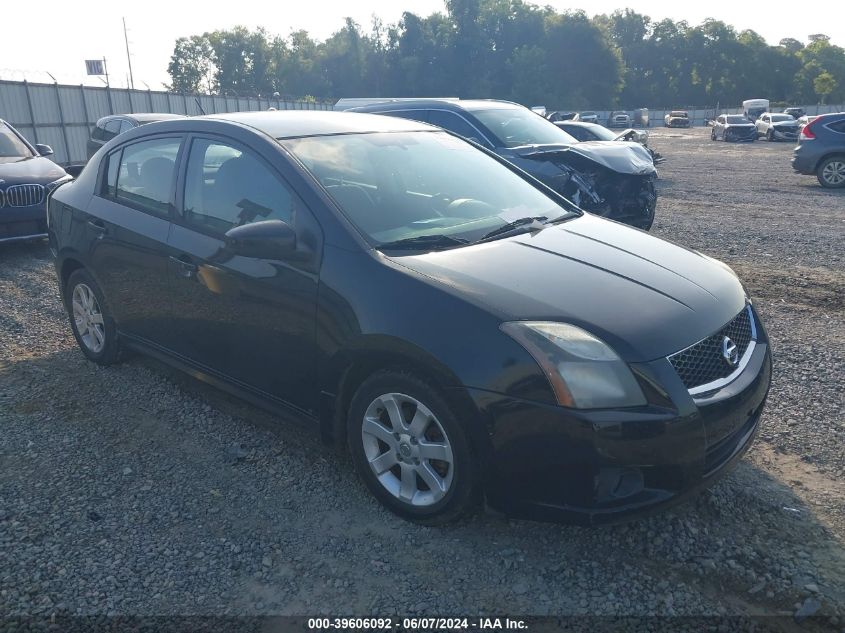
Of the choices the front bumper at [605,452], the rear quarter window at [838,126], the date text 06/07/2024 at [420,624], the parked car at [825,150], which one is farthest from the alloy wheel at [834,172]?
the date text 06/07/2024 at [420,624]

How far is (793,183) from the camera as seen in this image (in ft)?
54.2

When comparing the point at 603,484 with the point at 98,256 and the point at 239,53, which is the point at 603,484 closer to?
the point at 98,256

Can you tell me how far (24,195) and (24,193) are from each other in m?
0.02

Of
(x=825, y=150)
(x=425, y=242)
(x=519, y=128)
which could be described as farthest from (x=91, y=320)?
(x=825, y=150)

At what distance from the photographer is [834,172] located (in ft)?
50.0

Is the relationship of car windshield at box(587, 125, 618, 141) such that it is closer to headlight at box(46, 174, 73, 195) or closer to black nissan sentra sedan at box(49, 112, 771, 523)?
headlight at box(46, 174, 73, 195)

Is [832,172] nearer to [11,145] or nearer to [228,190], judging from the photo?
[228,190]

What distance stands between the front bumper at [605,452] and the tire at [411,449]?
17 cm

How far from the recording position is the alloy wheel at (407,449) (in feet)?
9.79

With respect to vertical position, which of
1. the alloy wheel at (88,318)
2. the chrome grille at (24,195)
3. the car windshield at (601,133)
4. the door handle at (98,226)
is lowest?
the alloy wheel at (88,318)

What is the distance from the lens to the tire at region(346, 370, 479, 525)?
9.50ft

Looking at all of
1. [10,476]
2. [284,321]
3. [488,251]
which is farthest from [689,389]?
[10,476]

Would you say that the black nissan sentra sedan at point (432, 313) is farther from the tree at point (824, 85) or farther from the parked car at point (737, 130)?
the tree at point (824, 85)

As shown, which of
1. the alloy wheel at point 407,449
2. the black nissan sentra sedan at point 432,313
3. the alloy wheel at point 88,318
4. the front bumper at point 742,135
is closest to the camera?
the black nissan sentra sedan at point 432,313
